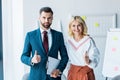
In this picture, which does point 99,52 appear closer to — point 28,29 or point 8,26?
point 28,29

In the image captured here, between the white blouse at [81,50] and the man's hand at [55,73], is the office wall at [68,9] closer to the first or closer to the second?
the white blouse at [81,50]

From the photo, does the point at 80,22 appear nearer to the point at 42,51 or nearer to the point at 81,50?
the point at 81,50

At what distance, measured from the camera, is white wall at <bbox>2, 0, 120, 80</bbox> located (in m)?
3.43

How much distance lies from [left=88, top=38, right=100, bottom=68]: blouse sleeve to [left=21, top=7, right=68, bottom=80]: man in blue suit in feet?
1.16

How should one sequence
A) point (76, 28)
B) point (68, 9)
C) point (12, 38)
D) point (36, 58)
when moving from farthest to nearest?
point (12, 38), point (68, 9), point (76, 28), point (36, 58)

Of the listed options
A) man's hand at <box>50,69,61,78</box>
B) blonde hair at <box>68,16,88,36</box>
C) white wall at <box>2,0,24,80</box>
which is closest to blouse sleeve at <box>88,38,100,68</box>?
blonde hair at <box>68,16,88,36</box>

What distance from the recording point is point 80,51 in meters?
3.16

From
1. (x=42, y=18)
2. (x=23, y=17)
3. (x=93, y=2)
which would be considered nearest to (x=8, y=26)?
(x=23, y=17)

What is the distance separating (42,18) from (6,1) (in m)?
0.86

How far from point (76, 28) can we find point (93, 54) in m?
0.35

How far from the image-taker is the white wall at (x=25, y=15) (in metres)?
3.43

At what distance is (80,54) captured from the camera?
3.16m

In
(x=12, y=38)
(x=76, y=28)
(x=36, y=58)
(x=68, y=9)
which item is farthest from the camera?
(x=12, y=38)

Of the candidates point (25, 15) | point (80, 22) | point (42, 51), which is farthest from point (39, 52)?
point (25, 15)
